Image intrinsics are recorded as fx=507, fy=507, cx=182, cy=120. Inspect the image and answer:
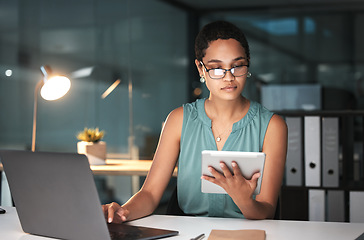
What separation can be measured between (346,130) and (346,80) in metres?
1.94

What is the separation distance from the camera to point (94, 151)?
352cm

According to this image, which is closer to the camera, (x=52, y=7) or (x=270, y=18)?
(x=52, y=7)

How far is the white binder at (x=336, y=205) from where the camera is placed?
309 centimetres

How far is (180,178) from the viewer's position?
2014mm

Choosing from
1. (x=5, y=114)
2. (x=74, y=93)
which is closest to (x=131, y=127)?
(x=74, y=93)

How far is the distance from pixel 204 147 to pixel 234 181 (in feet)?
1.66

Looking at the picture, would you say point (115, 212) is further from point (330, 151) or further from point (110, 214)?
point (330, 151)

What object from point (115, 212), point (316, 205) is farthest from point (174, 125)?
point (316, 205)

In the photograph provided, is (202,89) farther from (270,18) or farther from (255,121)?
(255,121)

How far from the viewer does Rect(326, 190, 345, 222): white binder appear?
3.09 metres

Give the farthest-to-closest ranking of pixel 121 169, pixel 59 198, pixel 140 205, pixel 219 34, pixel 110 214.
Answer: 1. pixel 121 169
2. pixel 219 34
3. pixel 140 205
4. pixel 110 214
5. pixel 59 198

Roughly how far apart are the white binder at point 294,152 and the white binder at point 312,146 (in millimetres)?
37

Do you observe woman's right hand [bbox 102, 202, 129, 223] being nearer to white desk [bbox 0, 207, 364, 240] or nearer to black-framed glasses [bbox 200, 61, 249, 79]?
white desk [bbox 0, 207, 364, 240]

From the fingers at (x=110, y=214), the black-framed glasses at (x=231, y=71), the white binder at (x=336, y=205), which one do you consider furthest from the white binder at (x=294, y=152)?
the fingers at (x=110, y=214)
